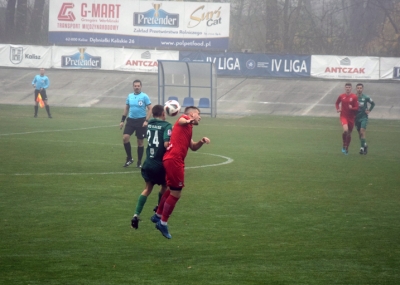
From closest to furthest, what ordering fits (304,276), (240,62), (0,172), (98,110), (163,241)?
1. (304,276)
2. (163,241)
3. (0,172)
4. (98,110)
5. (240,62)

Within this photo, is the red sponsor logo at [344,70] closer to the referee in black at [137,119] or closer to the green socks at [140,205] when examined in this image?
the referee in black at [137,119]

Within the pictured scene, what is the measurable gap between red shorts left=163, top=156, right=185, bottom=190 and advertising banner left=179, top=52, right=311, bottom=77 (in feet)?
111

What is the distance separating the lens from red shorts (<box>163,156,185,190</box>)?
29.7ft

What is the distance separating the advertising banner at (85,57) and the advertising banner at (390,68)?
17.0 meters

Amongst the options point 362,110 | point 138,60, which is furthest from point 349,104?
point 138,60

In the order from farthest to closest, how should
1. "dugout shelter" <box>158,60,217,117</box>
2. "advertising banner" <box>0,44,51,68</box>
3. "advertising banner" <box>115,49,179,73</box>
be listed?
"advertising banner" <box>0,44,51,68</box>
"advertising banner" <box>115,49,179,73</box>
"dugout shelter" <box>158,60,217,117</box>

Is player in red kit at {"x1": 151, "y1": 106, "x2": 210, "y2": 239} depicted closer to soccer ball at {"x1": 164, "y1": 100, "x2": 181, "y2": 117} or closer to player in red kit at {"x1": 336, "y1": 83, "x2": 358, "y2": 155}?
soccer ball at {"x1": 164, "y1": 100, "x2": 181, "y2": 117}

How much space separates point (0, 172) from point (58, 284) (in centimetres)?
825

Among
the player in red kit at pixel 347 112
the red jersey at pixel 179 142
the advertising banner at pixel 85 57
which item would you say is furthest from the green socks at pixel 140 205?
the advertising banner at pixel 85 57

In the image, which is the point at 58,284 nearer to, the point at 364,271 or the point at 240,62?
the point at 364,271

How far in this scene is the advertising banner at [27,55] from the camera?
151 feet

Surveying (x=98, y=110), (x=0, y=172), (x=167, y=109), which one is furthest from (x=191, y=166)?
(x=98, y=110)

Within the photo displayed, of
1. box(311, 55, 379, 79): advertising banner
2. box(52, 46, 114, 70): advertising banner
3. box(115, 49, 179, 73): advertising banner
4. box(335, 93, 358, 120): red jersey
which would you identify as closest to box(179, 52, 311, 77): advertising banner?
box(311, 55, 379, 79): advertising banner

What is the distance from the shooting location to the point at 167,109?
9.23 metres
